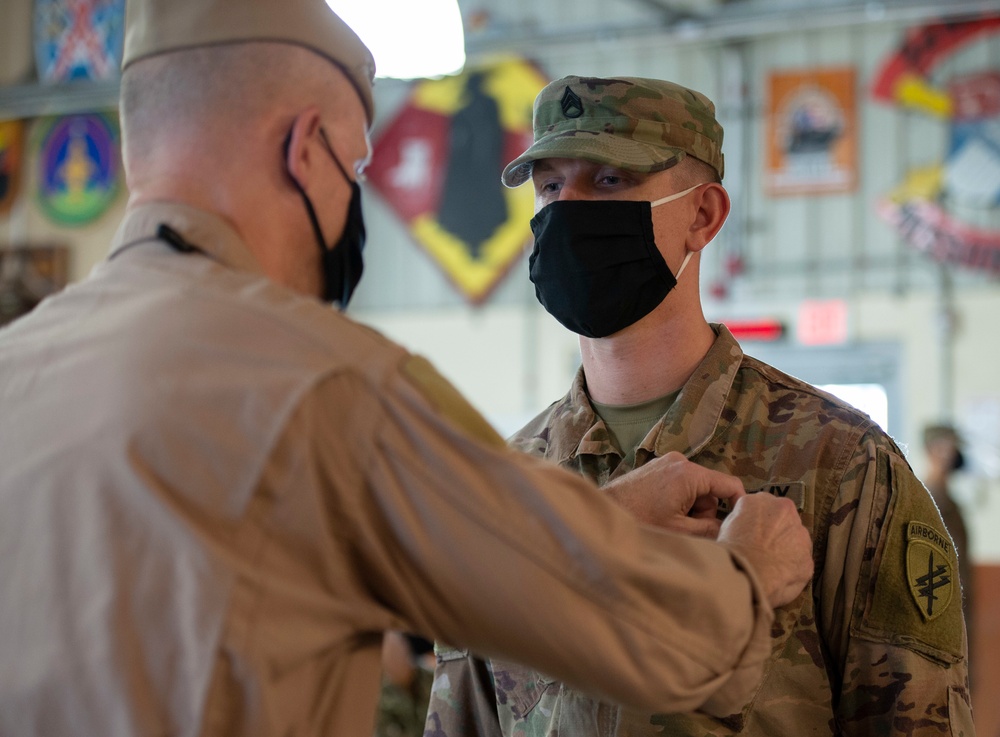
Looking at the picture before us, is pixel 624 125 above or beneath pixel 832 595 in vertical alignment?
above

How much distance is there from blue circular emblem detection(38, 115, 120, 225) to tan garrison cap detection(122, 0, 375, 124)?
952 centimetres

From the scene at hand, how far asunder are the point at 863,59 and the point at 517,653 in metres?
7.92

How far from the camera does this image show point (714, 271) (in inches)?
341

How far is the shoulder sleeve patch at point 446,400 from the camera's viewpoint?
1.28 m

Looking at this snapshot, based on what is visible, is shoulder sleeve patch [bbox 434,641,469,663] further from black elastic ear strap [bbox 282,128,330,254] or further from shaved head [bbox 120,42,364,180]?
shaved head [bbox 120,42,364,180]

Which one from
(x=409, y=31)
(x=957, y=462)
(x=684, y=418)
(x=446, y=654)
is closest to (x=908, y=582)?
(x=684, y=418)

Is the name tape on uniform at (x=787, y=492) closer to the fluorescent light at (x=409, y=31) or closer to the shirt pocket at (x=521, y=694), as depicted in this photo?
the shirt pocket at (x=521, y=694)

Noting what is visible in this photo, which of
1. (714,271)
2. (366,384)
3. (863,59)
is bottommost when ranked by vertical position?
(714,271)

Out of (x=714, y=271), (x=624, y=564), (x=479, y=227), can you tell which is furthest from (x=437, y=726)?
(x=479, y=227)

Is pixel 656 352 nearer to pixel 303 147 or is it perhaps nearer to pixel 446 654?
pixel 446 654

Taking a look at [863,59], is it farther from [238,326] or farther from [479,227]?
[238,326]

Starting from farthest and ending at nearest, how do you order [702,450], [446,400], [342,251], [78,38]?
[78,38]
[702,450]
[342,251]
[446,400]

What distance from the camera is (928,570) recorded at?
6.00 feet

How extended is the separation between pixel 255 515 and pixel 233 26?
653 millimetres
